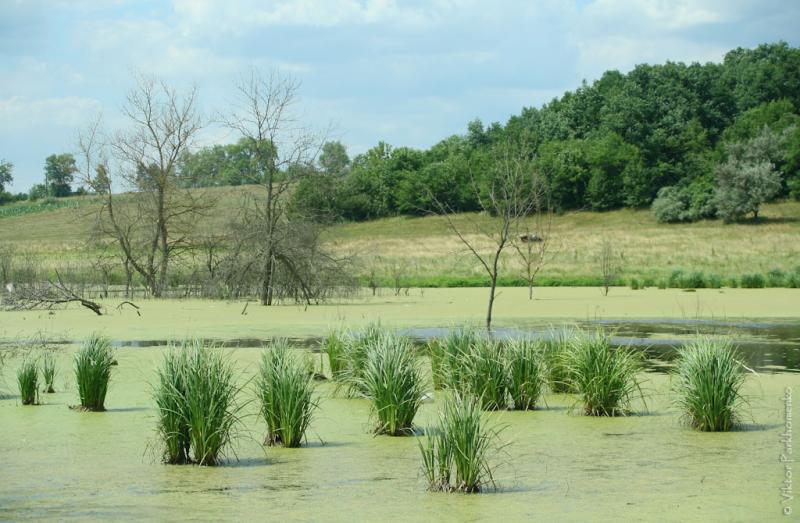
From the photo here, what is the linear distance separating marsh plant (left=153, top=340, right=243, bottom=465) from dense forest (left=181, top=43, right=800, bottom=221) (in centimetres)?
5443

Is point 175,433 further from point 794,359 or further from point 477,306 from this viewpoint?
point 477,306

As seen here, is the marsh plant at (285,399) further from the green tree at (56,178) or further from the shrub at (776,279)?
the green tree at (56,178)

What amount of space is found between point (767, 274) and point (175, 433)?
104 feet

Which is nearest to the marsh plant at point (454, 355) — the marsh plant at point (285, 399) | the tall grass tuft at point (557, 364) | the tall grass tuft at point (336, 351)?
the tall grass tuft at point (557, 364)

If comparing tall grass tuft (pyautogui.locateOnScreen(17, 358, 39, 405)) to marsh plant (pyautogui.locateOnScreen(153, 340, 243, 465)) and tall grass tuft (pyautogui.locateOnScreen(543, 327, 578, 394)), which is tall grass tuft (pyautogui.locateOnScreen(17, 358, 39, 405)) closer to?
marsh plant (pyautogui.locateOnScreen(153, 340, 243, 465))

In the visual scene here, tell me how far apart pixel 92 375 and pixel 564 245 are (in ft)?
147

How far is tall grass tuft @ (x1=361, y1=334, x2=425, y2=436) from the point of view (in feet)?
31.7

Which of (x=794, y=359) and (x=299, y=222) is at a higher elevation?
(x=299, y=222)

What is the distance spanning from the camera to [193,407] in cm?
819

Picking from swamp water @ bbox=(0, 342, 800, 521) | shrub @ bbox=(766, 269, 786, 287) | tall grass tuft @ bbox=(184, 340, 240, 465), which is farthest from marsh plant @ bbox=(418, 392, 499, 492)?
shrub @ bbox=(766, 269, 786, 287)

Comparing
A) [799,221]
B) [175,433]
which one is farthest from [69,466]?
[799,221]

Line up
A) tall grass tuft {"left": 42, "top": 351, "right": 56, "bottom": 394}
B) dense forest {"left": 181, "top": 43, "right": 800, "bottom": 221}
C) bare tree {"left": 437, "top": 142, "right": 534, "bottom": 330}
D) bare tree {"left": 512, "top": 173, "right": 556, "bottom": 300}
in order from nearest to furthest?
tall grass tuft {"left": 42, "top": 351, "right": 56, "bottom": 394}, bare tree {"left": 437, "top": 142, "right": 534, "bottom": 330}, bare tree {"left": 512, "top": 173, "right": 556, "bottom": 300}, dense forest {"left": 181, "top": 43, "right": 800, "bottom": 221}

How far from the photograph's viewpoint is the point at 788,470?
7.73 m

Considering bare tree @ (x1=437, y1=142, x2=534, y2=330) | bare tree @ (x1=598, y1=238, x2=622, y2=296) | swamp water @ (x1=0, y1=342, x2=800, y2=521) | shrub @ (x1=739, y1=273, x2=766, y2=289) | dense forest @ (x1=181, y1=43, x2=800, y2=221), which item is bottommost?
swamp water @ (x1=0, y1=342, x2=800, y2=521)
